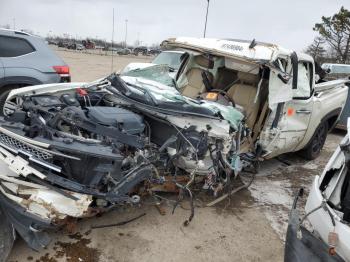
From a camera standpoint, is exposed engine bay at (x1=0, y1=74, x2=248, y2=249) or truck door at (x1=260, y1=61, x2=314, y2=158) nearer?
exposed engine bay at (x1=0, y1=74, x2=248, y2=249)

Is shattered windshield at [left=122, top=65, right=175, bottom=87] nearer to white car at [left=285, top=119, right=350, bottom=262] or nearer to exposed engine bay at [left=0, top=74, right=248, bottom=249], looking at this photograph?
exposed engine bay at [left=0, top=74, right=248, bottom=249]

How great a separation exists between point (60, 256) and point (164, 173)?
1456mm

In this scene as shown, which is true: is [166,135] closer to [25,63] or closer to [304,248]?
[304,248]

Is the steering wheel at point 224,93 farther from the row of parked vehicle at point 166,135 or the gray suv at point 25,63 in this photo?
the gray suv at point 25,63

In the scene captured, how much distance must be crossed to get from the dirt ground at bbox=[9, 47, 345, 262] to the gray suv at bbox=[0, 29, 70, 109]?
3609 millimetres

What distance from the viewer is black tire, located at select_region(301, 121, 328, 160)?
22.7 feet

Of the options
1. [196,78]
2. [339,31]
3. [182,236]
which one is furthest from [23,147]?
[339,31]

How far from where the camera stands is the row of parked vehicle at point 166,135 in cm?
307

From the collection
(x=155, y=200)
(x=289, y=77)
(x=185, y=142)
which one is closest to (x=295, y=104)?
(x=289, y=77)

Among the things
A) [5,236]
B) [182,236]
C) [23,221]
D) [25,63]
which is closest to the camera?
[23,221]

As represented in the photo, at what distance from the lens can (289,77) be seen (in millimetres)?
4992

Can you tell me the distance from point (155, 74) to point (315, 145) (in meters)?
3.48

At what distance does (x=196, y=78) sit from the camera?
6.14m

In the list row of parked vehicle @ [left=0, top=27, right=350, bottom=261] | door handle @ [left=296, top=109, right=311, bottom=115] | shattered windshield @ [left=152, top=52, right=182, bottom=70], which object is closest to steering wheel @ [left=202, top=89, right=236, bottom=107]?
row of parked vehicle @ [left=0, top=27, right=350, bottom=261]
